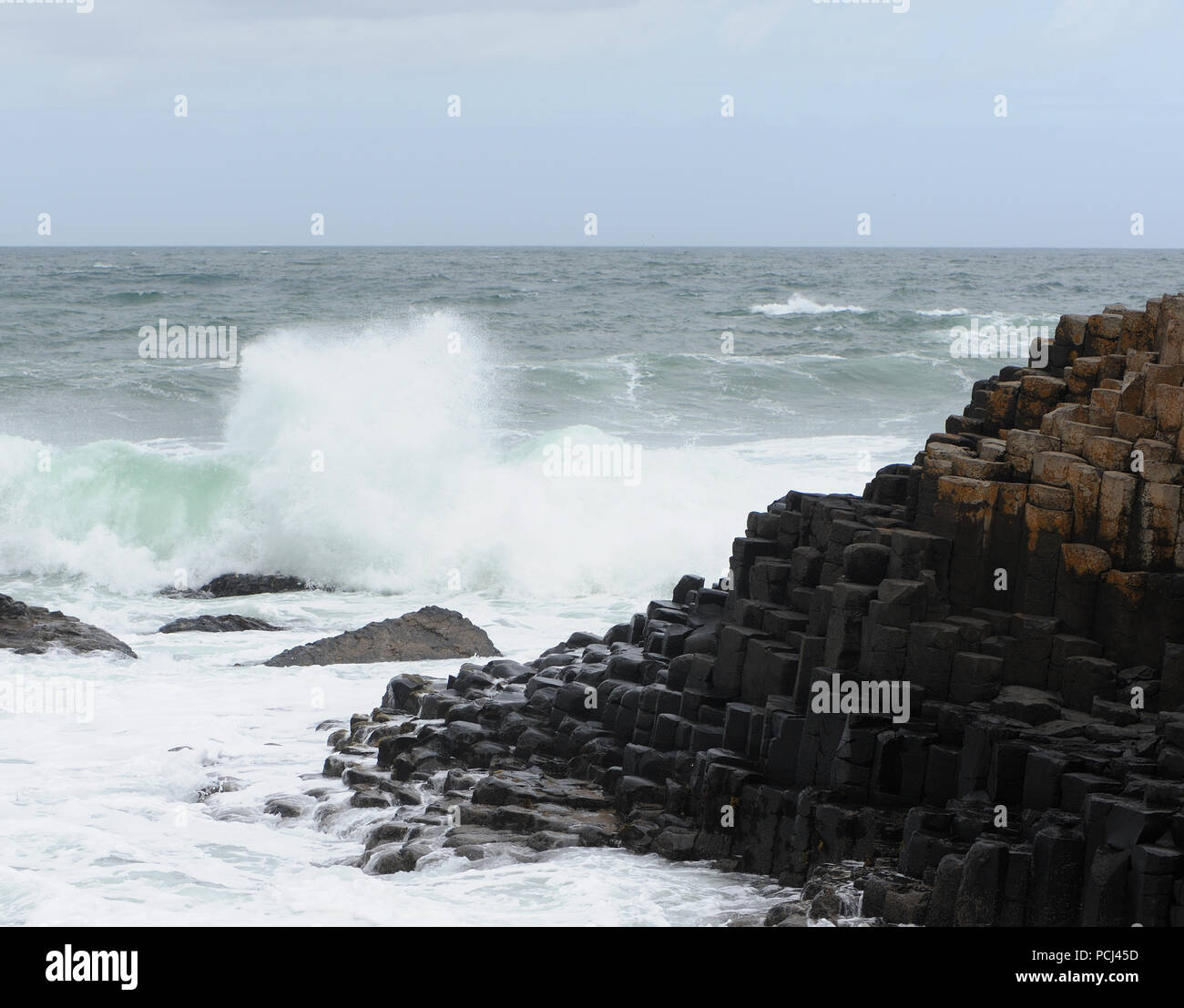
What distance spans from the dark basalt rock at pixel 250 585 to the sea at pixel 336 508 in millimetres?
318

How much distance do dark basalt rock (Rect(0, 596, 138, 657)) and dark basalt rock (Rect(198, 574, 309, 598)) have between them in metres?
2.38

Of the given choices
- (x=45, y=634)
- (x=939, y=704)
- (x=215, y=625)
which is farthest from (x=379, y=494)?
(x=939, y=704)

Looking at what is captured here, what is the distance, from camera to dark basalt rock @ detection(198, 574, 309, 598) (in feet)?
48.4

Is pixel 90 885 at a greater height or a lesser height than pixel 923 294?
lesser

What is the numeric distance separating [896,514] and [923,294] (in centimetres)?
3902

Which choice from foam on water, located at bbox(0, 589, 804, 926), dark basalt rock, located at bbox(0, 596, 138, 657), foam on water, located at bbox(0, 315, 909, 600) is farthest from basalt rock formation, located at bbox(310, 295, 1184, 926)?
foam on water, located at bbox(0, 315, 909, 600)

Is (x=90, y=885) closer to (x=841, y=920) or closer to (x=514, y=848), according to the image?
(x=514, y=848)

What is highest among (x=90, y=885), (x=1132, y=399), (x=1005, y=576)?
(x=1132, y=399)

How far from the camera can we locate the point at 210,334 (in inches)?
1241

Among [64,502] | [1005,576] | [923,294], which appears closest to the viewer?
[1005,576]

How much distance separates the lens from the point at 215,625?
12828 millimetres

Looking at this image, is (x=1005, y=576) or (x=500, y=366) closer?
(x=1005, y=576)

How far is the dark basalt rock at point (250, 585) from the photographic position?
14742mm

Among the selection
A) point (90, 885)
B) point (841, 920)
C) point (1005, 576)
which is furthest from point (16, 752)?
point (1005, 576)
